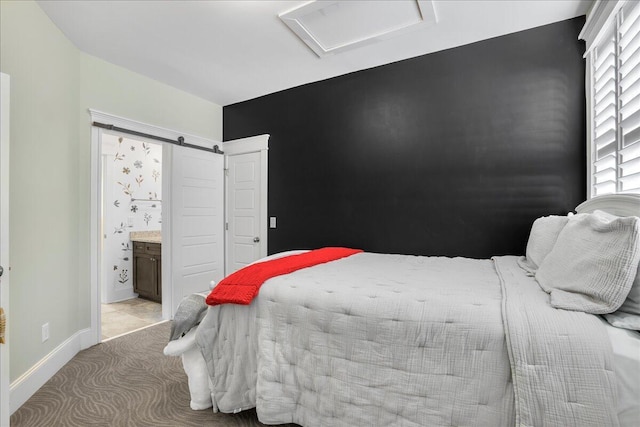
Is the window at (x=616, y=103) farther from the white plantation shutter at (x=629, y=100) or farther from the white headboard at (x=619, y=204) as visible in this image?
the white headboard at (x=619, y=204)

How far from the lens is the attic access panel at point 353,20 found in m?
2.22

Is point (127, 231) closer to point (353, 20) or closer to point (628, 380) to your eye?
point (353, 20)

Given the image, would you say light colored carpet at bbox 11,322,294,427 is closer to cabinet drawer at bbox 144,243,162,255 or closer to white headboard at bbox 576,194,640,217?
cabinet drawer at bbox 144,243,162,255

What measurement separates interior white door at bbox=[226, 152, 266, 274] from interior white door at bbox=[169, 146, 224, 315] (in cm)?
13

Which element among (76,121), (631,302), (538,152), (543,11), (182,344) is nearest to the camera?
(631,302)

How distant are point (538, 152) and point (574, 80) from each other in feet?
1.96

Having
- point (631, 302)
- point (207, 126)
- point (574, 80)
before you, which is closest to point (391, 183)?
point (574, 80)

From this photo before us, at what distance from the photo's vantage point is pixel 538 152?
2.57 m

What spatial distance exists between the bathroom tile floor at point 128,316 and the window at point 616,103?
172 inches

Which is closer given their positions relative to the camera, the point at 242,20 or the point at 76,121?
the point at 242,20

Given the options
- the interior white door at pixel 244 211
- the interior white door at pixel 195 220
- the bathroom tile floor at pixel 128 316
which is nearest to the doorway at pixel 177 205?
the interior white door at pixel 195 220

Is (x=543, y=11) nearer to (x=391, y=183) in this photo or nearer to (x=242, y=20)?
(x=391, y=183)

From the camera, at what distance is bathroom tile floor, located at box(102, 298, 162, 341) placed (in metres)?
3.39

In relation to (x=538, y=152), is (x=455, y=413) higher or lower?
lower
